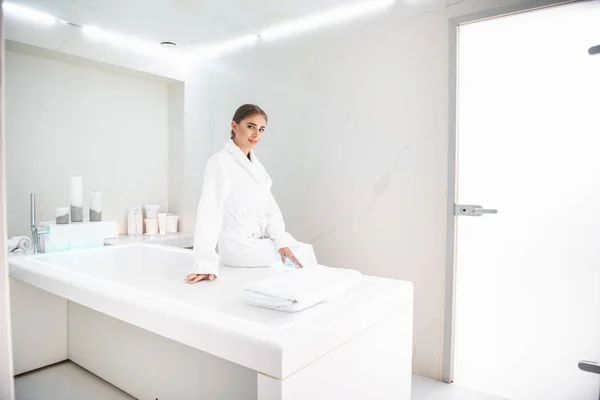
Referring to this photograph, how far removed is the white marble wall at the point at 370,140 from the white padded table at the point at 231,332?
0.78m

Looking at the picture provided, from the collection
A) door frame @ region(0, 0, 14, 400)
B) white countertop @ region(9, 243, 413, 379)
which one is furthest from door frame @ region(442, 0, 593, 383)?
door frame @ region(0, 0, 14, 400)

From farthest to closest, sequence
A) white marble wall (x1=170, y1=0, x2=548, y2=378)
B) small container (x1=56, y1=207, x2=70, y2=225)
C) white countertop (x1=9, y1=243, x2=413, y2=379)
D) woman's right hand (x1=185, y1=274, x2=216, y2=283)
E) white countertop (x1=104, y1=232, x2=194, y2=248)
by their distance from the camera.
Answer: white countertop (x1=104, y1=232, x2=194, y2=248) < small container (x1=56, y1=207, x2=70, y2=225) < white marble wall (x1=170, y1=0, x2=548, y2=378) < woman's right hand (x1=185, y1=274, x2=216, y2=283) < white countertop (x1=9, y1=243, x2=413, y2=379)

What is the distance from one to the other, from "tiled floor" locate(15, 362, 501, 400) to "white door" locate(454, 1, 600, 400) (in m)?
0.13

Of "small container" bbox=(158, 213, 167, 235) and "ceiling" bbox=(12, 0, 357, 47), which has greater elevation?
"ceiling" bbox=(12, 0, 357, 47)

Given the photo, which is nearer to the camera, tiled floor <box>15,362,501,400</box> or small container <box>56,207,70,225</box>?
tiled floor <box>15,362,501,400</box>

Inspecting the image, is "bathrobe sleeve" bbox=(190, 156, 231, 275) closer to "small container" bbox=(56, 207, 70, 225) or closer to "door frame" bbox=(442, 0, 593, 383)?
"door frame" bbox=(442, 0, 593, 383)

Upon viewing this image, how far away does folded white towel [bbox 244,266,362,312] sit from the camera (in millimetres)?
1332

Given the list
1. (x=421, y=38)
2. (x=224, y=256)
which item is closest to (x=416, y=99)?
(x=421, y=38)

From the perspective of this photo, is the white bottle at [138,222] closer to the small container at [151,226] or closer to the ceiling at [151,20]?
the small container at [151,226]

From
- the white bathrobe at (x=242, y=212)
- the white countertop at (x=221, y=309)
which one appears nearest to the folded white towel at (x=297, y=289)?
the white countertop at (x=221, y=309)

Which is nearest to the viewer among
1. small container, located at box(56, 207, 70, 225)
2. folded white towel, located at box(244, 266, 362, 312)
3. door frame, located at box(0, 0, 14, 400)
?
door frame, located at box(0, 0, 14, 400)

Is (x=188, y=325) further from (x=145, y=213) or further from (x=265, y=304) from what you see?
(x=145, y=213)

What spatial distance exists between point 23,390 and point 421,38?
2.70 metres

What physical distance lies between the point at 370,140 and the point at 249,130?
2.55 feet
